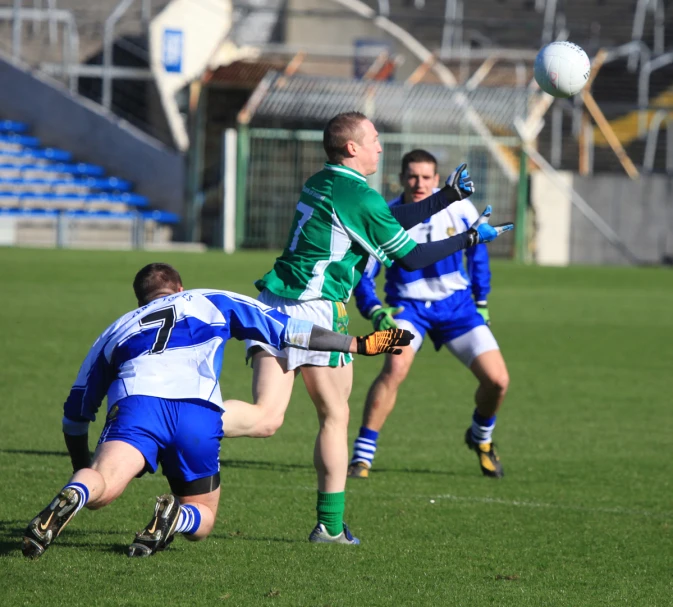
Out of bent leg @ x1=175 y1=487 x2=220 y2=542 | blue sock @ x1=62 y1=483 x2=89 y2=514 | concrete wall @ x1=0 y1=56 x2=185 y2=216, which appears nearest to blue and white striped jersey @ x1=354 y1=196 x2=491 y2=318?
bent leg @ x1=175 y1=487 x2=220 y2=542

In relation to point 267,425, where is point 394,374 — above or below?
below

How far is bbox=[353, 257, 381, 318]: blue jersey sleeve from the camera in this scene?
751 centimetres

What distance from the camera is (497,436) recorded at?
9359 millimetres

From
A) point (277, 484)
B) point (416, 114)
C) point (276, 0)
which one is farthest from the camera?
point (276, 0)

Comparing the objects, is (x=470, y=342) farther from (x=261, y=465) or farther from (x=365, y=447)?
(x=261, y=465)

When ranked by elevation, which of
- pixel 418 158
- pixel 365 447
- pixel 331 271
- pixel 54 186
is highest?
pixel 418 158

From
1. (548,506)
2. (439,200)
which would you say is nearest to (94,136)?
(548,506)

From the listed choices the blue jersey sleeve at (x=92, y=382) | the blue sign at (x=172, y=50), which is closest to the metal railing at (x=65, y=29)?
the blue sign at (x=172, y=50)

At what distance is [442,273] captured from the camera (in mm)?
8219

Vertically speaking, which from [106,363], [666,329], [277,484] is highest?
[106,363]

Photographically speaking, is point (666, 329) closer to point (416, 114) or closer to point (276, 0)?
point (416, 114)

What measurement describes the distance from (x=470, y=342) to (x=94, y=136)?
71.5ft

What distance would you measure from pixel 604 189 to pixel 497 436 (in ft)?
62.5

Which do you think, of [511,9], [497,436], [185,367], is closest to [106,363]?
[185,367]
